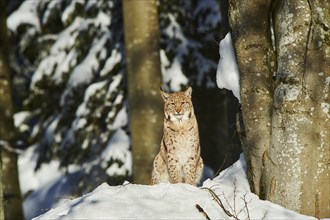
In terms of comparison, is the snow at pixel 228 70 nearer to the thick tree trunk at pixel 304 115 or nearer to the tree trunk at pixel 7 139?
the thick tree trunk at pixel 304 115

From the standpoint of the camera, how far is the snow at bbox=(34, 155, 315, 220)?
3.68m

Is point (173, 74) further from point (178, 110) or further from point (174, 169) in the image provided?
point (174, 169)

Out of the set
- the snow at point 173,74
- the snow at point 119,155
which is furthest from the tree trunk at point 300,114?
the snow at point 173,74

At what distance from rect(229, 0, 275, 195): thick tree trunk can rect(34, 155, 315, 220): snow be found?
381mm

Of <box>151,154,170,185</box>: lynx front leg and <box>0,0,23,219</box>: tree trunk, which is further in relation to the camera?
<box>0,0,23,219</box>: tree trunk

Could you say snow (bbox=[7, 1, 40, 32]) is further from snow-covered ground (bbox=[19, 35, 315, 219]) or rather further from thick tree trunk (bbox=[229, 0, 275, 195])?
thick tree trunk (bbox=[229, 0, 275, 195])

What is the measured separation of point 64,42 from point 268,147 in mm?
6817

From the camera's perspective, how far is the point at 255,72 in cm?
438

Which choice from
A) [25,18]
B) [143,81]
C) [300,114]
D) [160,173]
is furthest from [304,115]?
[25,18]

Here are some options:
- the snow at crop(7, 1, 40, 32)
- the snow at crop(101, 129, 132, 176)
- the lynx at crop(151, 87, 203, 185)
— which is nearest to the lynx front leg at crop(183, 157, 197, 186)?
the lynx at crop(151, 87, 203, 185)

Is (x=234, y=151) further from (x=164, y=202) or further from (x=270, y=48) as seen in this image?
(x=164, y=202)

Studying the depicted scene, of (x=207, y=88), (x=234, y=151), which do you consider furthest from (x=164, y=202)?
(x=207, y=88)

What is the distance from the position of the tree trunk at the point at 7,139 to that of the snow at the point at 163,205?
456 centimetres

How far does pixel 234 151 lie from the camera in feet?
19.6
